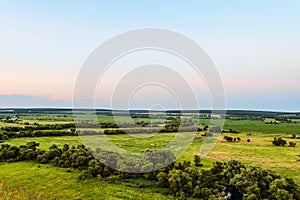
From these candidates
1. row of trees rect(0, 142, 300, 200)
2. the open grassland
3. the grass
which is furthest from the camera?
the open grassland

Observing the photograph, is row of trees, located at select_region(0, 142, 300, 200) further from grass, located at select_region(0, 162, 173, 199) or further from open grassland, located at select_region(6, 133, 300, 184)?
open grassland, located at select_region(6, 133, 300, 184)

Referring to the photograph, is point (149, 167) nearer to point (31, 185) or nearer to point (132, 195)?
point (132, 195)

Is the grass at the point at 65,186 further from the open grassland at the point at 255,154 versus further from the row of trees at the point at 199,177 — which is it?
the open grassland at the point at 255,154

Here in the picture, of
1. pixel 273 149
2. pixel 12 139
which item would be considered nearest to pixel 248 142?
pixel 273 149

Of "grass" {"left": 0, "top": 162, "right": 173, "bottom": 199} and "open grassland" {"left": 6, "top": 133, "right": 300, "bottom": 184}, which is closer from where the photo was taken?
"grass" {"left": 0, "top": 162, "right": 173, "bottom": 199}

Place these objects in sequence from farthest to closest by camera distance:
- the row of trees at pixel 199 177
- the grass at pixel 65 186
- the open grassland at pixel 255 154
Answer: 1. the open grassland at pixel 255 154
2. the grass at pixel 65 186
3. the row of trees at pixel 199 177

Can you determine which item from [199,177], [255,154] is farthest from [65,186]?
[255,154]

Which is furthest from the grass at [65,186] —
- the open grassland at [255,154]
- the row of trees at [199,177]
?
the open grassland at [255,154]

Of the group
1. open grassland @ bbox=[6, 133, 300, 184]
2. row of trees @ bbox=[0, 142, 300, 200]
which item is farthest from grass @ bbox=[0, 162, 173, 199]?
open grassland @ bbox=[6, 133, 300, 184]
